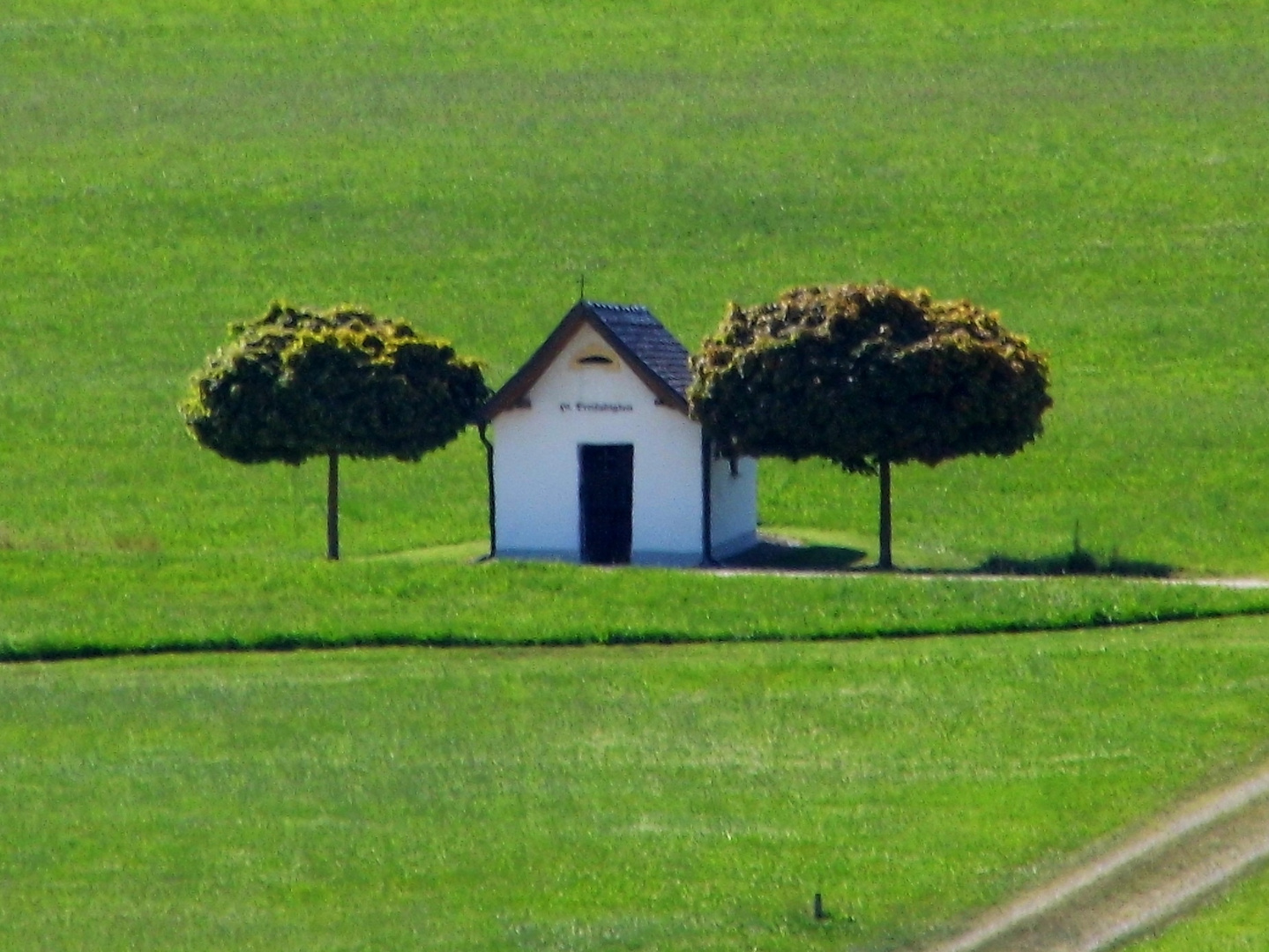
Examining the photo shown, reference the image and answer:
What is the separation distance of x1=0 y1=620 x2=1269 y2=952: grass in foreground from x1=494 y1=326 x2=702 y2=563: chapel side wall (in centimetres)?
761

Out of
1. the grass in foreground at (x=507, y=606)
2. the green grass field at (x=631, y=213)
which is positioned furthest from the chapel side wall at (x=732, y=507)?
the grass in foreground at (x=507, y=606)

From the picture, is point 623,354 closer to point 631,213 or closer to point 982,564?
point 982,564

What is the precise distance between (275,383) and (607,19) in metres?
48.7

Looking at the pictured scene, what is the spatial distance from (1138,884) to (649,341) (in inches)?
826

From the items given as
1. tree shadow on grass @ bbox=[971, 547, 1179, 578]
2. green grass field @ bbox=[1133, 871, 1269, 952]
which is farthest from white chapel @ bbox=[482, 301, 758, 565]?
green grass field @ bbox=[1133, 871, 1269, 952]

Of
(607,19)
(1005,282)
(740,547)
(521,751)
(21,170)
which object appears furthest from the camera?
(607,19)

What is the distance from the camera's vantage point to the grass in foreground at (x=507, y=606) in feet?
114

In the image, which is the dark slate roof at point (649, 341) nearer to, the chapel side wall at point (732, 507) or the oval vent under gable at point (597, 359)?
the oval vent under gable at point (597, 359)

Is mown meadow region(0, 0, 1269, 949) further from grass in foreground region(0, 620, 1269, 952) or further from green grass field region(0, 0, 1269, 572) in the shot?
green grass field region(0, 0, 1269, 572)

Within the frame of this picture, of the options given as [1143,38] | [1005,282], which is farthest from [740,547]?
[1143,38]

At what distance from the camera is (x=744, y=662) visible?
3225 centimetres

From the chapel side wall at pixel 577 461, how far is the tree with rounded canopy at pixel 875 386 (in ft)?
3.54

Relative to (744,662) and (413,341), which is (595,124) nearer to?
(413,341)

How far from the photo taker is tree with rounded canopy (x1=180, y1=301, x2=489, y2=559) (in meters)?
41.4
